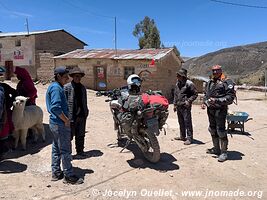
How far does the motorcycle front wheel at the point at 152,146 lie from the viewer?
5146 mm

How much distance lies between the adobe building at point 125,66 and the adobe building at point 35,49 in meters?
3.15

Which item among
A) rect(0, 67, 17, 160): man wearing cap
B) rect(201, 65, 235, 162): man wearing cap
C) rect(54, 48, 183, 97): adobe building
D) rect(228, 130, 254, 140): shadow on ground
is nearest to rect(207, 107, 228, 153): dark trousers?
rect(201, 65, 235, 162): man wearing cap

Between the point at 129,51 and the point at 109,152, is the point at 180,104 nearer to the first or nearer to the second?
the point at 109,152

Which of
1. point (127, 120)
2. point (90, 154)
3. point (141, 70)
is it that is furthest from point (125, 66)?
point (127, 120)

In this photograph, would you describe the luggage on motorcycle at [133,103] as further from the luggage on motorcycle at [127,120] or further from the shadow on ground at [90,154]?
the shadow on ground at [90,154]

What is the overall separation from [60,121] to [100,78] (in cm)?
1773

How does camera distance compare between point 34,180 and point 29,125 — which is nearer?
point 34,180

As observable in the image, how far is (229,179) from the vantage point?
4945mm

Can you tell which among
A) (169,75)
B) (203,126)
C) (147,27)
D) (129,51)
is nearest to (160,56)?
(169,75)

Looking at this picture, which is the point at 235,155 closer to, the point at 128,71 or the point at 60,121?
the point at 60,121

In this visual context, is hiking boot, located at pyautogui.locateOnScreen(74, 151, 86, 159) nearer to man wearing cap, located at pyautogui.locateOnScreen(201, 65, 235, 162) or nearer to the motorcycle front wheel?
the motorcycle front wheel

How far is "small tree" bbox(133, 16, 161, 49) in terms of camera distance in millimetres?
39344

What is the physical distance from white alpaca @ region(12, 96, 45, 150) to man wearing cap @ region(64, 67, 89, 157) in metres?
1.11

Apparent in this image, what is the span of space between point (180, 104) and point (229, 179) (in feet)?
8.39
